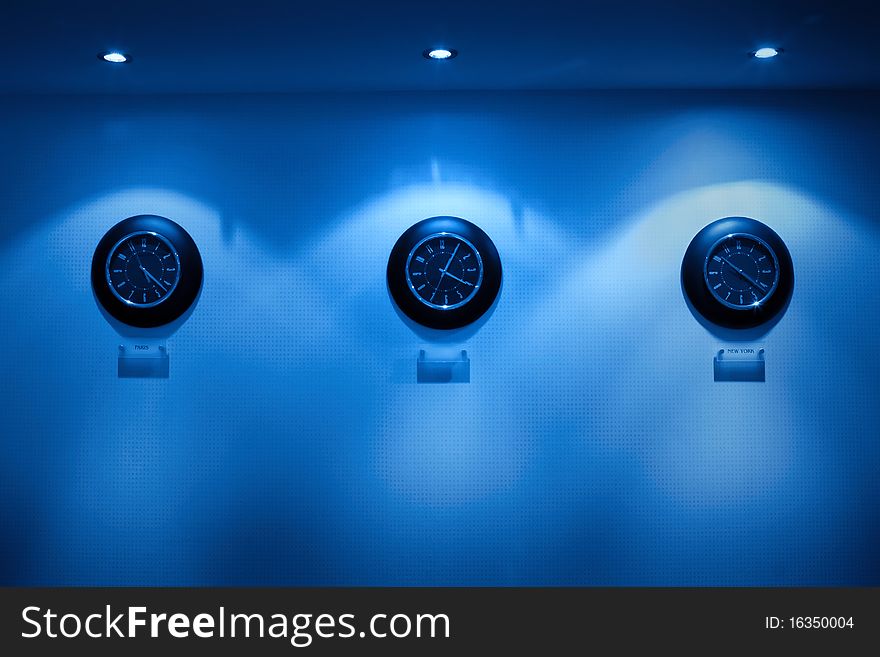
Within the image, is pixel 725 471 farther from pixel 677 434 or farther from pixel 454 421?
pixel 454 421

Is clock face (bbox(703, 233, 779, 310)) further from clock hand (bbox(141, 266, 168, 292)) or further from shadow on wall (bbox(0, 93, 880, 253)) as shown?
clock hand (bbox(141, 266, 168, 292))

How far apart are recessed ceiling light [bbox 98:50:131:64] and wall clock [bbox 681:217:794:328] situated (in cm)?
271

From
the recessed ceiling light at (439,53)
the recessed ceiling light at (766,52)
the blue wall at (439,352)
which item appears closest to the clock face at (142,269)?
the blue wall at (439,352)

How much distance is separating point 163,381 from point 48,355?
58 cm

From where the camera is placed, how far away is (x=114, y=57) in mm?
2828

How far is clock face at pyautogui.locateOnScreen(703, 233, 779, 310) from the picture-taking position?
3.11 m

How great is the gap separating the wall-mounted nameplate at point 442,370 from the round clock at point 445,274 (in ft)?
0.55

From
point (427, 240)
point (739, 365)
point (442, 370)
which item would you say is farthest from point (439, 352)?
point (739, 365)

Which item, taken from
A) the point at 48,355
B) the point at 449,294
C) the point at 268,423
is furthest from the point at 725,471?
the point at 48,355

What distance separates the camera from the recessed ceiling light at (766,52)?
2.76 m

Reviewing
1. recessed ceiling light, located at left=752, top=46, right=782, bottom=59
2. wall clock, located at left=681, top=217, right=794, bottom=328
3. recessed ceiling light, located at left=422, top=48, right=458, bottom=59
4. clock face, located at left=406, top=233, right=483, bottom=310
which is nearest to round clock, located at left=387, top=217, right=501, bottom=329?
clock face, located at left=406, top=233, right=483, bottom=310

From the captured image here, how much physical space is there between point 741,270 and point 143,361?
2.92m

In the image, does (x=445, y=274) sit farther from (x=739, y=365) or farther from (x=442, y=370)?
(x=739, y=365)

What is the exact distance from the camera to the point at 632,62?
290cm
